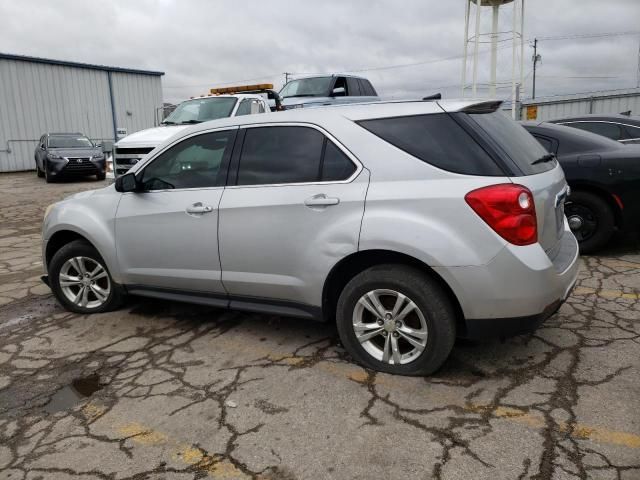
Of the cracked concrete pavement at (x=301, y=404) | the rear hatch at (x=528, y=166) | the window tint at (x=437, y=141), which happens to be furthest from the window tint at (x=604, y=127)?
the window tint at (x=437, y=141)

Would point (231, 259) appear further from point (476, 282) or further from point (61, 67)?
point (61, 67)

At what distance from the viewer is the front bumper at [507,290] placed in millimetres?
2768

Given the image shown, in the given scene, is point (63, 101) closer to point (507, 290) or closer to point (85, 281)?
point (85, 281)

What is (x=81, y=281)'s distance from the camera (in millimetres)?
4504

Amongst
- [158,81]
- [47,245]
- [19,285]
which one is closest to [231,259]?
[47,245]

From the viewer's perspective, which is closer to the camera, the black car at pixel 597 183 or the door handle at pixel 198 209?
the door handle at pixel 198 209

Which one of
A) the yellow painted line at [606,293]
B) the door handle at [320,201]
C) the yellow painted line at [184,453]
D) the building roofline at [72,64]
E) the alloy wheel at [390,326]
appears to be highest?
the building roofline at [72,64]

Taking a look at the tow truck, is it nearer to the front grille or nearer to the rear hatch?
the rear hatch

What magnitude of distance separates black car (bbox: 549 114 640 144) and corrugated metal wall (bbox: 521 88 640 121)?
1773 centimetres

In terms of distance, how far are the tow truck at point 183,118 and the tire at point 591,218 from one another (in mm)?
6017

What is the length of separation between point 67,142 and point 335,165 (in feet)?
56.2

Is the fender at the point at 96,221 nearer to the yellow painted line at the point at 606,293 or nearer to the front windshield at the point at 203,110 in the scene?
the yellow painted line at the point at 606,293

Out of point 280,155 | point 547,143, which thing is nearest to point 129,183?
point 280,155

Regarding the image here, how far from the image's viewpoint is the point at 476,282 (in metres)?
2.80
